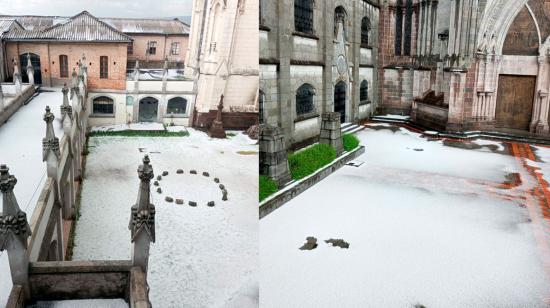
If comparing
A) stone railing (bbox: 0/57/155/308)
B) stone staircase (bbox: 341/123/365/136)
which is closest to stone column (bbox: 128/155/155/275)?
stone railing (bbox: 0/57/155/308)

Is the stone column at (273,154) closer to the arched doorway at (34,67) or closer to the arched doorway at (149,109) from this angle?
the arched doorway at (149,109)

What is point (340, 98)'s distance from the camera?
Answer: 1554cm

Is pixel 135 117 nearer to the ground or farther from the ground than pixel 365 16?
nearer to the ground

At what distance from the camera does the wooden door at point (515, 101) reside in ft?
51.6

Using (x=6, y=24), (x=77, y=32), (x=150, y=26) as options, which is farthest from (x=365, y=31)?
(x=150, y=26)

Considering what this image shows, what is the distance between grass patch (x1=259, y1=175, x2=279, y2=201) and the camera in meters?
7.99

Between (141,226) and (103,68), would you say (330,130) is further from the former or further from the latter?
(103,68)

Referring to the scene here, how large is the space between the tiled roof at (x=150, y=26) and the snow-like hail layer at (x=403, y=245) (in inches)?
912

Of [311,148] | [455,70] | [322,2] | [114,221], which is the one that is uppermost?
[322,2]

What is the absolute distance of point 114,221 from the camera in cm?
1209

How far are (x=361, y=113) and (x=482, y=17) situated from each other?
5206 millimetres

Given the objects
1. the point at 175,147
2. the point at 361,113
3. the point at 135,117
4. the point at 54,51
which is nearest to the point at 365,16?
the point at 361,113

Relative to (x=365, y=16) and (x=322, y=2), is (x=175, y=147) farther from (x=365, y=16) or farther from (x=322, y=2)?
(x=322, y=2)

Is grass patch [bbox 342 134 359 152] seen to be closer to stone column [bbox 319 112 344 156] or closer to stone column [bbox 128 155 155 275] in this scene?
stone column [bbox 319 112 344 156]
